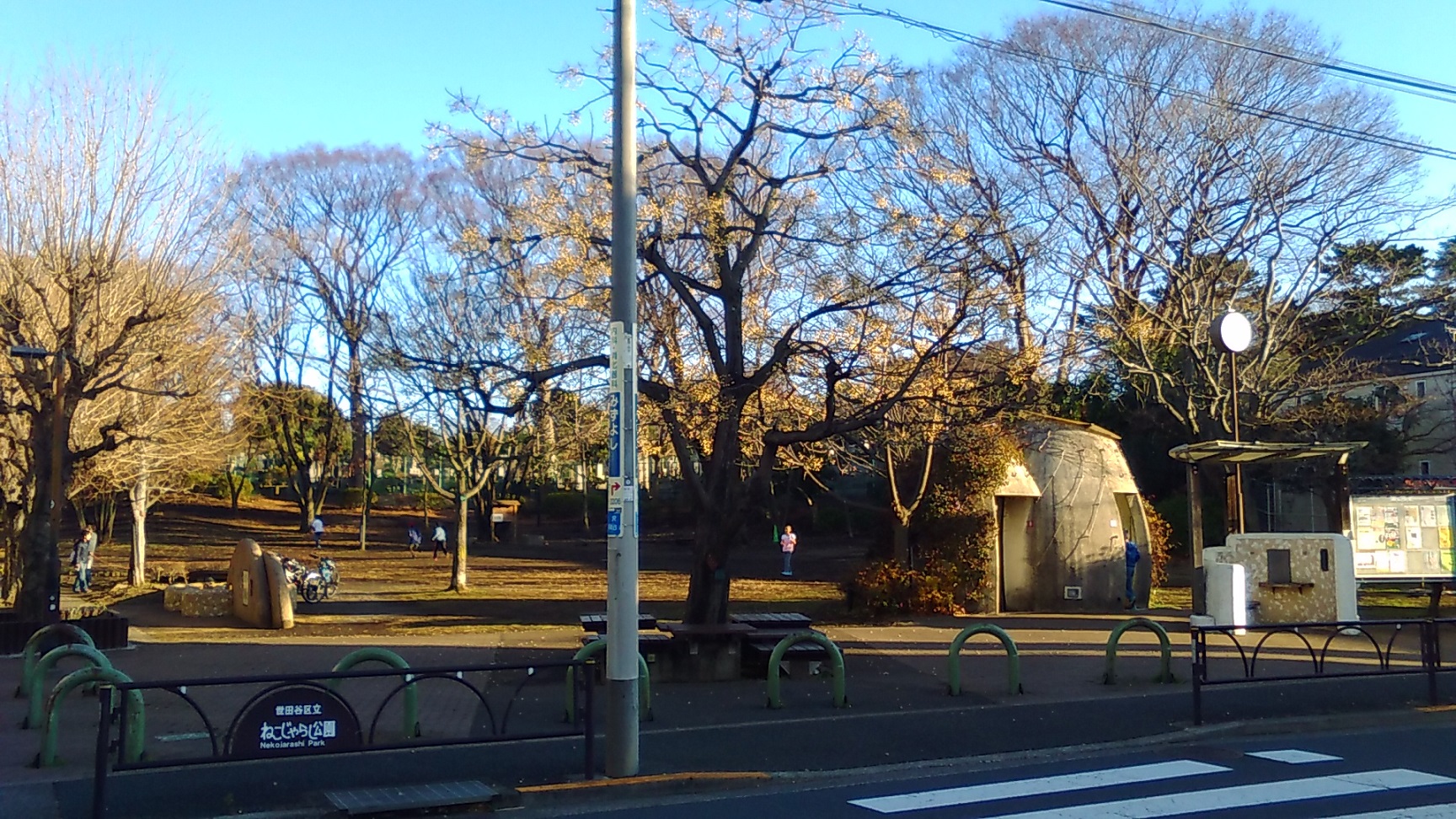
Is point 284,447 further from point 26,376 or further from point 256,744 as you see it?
point 256,744

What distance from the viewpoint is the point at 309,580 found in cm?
2597

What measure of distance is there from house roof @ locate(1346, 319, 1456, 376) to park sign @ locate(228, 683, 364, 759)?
31.8m

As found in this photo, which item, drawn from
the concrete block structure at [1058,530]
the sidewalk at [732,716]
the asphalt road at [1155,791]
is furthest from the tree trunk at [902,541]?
the asphalt road at [1155,791]

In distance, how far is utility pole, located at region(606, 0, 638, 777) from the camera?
352 inches

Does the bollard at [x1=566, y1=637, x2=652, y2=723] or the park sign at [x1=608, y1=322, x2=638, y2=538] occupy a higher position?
the park sign at [x1=608, y1=322, x2=638, y2=538]

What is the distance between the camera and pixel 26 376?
1884 cm

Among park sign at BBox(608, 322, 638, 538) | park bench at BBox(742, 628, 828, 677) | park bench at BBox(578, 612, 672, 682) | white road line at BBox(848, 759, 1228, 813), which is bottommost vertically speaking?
white road line at BBox(848, 759, 1228, 813)

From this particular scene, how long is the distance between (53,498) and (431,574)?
54.8 feet

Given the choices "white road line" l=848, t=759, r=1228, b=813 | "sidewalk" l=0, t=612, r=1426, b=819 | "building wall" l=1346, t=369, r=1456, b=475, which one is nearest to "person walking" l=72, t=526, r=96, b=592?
"sidewalk" l=0, t=612, r=1426, b=819

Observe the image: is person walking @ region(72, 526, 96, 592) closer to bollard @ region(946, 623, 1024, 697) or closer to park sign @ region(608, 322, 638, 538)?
bollard @ region(946, 623, 1024, 697)

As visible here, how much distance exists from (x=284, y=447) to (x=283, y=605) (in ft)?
113

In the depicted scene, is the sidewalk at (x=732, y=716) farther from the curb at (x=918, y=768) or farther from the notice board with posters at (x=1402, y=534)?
the notice board with posters at (x=1402, y=534)

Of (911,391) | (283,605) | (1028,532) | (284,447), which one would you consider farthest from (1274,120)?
(284,447)

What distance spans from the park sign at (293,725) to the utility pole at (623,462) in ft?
6.56
